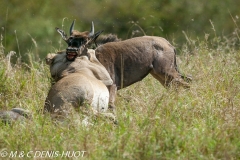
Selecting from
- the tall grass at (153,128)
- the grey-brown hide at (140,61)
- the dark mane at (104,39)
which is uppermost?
the dark mane at (104,39)

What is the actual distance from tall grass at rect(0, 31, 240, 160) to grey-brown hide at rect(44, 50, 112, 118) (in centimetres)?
30

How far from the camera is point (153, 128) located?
26.2ft

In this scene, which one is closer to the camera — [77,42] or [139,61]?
[77,42]

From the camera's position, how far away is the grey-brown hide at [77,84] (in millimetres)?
9273

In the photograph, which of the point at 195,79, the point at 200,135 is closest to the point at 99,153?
the point at 200,135

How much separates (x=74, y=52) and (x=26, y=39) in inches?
523

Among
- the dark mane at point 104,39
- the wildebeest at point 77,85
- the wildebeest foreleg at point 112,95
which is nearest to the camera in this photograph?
the wildebeest at point 77,85

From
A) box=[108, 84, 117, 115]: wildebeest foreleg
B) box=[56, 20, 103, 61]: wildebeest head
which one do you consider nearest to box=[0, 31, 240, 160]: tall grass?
box=[108, 84, 117, 115]: wildebeest foreleg

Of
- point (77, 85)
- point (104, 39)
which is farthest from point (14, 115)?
point (104, 39)

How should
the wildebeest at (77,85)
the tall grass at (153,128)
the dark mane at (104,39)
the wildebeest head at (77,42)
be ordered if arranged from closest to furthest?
the tall grass at (153,128) < the wildebeest at (77,85) < the wildebeest head at (77,42) < the dark mane at (104,39)

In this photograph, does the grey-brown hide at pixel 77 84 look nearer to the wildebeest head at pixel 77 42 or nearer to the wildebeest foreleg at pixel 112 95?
the wildebeest head at pixel 77 42

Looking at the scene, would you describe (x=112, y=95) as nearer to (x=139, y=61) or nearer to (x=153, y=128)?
(x=139, y=61)

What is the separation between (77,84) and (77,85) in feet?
0.09

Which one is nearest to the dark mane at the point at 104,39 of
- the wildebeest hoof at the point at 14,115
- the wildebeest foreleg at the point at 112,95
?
the wildebeest foreleg at the point at 112,95
